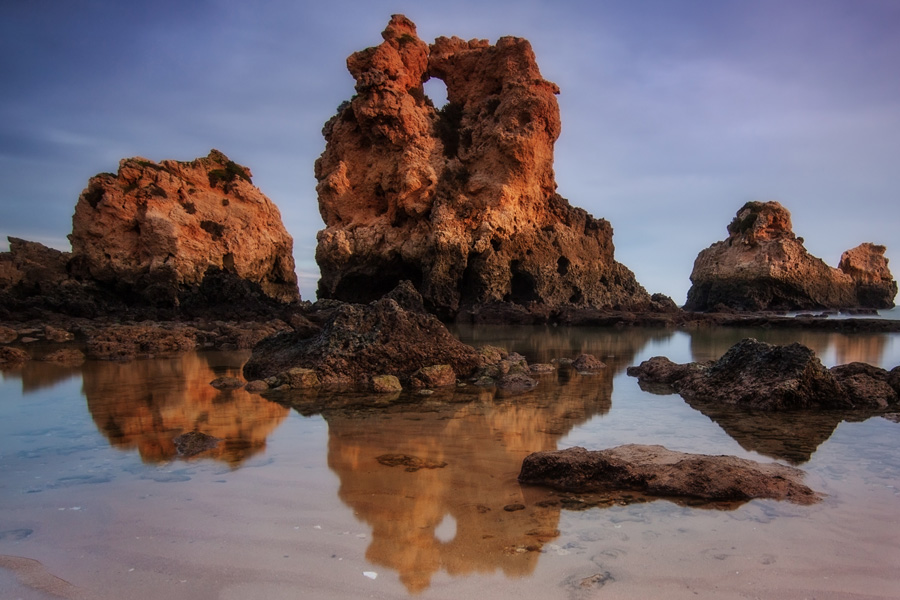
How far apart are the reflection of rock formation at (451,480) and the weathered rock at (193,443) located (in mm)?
906

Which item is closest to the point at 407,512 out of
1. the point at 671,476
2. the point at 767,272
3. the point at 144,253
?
the point at 671,476

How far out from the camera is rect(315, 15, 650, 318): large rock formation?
2542cm

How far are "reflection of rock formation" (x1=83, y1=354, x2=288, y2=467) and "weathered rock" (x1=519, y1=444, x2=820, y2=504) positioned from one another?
2158 mm

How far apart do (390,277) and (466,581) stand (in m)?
26.2

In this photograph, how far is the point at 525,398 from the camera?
6.50 meters

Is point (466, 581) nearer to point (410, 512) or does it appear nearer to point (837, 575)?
point (410, 512)

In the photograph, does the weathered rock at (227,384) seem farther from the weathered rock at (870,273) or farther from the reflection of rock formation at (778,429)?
the weathered rock at (870,273)

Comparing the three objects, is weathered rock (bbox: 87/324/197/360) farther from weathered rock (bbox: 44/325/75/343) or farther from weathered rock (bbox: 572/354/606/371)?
weathered rock (bbox: 572/354/606/371)

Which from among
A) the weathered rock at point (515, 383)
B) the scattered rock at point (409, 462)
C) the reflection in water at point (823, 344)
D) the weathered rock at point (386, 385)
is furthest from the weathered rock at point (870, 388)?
the weathered rock at point (386, 385)

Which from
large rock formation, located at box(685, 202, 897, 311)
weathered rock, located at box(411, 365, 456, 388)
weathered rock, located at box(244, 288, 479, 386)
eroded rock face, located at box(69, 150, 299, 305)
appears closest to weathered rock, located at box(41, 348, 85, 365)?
weathered rock, located at box(244, 288, 479, 386)

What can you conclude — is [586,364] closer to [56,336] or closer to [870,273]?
[56,336]

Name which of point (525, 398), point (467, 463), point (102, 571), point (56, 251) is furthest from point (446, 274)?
point (102, 571)

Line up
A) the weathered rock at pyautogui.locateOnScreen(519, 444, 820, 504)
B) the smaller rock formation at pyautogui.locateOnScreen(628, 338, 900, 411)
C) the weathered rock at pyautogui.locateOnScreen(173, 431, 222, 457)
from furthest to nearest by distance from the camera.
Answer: the smaller rock formation at pyautogui.locateOnScreen(628, 338, 900, 411)
the weathered rock at pyautogui.locateOnScreen(173, 431, 222, 457)
the weathered rock at pyautogui.locateOnScreen(519, 444, 820, 504)

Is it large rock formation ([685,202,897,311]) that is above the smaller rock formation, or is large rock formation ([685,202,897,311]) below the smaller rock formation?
above
